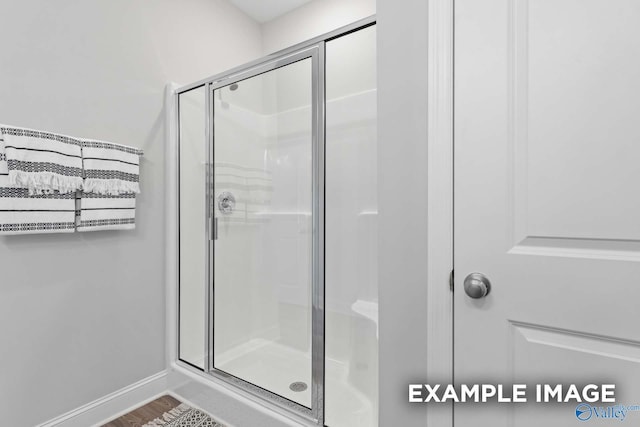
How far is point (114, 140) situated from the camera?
1765mm

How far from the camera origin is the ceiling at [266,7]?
255cm

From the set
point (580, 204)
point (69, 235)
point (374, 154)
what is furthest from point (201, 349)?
point (580, 204)

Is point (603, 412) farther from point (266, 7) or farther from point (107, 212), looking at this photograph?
point (266, 7)

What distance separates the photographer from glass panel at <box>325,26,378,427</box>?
159 centimetres

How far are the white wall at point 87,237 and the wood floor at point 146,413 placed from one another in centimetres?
16

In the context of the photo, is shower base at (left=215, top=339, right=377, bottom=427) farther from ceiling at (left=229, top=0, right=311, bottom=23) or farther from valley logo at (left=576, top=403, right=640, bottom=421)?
ceiling at (left=229, top=0, right=311, bottom=23)

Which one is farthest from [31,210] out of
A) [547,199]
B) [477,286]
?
[547,199]

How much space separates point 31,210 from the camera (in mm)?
1401

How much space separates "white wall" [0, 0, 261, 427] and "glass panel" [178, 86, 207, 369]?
0.12 m

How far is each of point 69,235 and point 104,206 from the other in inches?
7.7

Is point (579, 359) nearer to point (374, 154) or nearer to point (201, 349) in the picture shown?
point (374, 154)

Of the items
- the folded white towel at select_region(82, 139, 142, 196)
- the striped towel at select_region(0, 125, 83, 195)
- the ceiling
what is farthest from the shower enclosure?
the ceiling

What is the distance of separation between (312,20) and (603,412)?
2684 mm

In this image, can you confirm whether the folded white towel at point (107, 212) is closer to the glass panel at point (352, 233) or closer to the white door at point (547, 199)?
the glass panel at point (352, 233)
